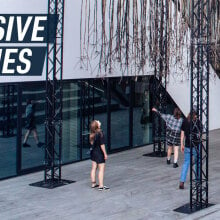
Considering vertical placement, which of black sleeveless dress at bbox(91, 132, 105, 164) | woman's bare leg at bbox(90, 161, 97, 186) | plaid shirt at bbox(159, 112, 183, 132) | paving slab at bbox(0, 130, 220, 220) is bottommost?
paving slab at bbox(0, 130, 220, 220)

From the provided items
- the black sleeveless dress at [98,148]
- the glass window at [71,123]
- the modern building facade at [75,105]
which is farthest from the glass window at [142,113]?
the black sleeveless dress at [98,148]

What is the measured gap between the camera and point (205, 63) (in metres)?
10.2

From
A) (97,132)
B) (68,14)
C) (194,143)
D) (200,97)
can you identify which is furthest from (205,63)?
(68,14)

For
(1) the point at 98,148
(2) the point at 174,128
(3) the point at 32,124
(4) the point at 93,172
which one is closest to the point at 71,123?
(3) the point at 32,124

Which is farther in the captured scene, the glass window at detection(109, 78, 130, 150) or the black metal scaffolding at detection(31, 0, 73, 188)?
the glass window at detection(109, 78, 130, 150)

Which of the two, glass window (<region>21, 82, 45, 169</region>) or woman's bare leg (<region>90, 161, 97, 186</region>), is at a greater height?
glass window (<region>21, 82, 45, 169</region>)

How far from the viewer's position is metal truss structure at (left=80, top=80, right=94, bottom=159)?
16.2 metres

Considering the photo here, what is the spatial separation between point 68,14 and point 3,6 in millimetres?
2303

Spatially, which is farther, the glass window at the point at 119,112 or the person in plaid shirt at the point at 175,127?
the glass window at the point at 119,112

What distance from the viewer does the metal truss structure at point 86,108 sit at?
16.2 m

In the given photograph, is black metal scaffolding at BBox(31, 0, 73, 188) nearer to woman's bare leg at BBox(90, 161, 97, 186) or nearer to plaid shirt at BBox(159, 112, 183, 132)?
woman's bare leg at BBox(90, 161, 97, 186)

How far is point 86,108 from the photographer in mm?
16344

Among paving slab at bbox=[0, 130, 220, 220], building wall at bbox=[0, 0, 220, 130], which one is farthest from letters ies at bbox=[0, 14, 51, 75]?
paving slab at bbox=[0, 130, 220, 220]

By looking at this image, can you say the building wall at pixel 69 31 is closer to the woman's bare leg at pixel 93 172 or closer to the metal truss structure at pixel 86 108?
the metal truss structure at pixel 86 108
